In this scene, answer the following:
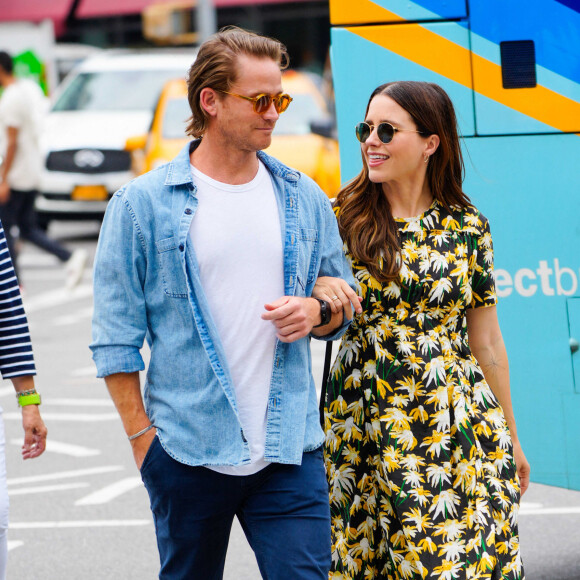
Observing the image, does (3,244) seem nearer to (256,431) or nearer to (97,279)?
(97,279)

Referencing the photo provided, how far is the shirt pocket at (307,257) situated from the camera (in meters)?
3.17

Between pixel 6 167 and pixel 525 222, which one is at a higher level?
pixel 6 167

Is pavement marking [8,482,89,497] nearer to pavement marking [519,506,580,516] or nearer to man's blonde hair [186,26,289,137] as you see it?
pavement marking [519,506,580,516]

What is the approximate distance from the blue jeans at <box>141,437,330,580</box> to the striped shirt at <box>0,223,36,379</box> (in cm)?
60

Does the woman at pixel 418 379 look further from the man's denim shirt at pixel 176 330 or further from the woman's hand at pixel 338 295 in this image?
the man's denim shirt at pixel 176 330

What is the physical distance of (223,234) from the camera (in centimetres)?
306

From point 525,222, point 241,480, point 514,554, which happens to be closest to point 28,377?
point 241,480

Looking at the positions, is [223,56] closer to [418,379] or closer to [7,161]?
[418,379]

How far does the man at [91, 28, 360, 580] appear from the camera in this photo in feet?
10.0

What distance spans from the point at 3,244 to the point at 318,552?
1.19m

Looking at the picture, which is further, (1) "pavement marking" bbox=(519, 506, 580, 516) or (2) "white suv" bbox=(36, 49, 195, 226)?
(2) "white suv" bbox=(36, 49, 195, 226)

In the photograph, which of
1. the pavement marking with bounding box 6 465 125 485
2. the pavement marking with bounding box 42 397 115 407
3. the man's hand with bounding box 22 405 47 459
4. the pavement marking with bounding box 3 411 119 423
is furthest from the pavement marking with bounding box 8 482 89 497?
the man's hand with bounding box 22 405 47 459

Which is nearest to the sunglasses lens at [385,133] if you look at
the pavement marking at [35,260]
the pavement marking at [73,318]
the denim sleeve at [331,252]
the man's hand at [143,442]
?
the denim sleeve at [331,252]

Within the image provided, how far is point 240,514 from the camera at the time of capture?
10.5 ft
